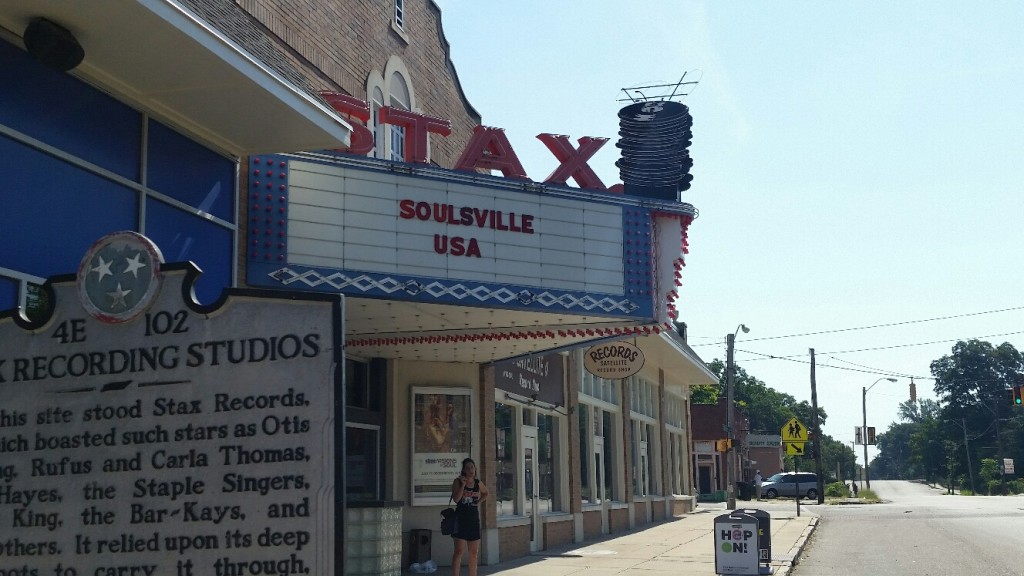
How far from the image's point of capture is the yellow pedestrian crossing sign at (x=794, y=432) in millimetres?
31720

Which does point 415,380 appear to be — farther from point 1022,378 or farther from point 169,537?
point 1022,378

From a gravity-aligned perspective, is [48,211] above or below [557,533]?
above

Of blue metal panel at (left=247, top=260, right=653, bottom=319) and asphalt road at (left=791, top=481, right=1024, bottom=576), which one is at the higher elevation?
blue metal panel at (left=247, top=260, right=653, bottom=319)

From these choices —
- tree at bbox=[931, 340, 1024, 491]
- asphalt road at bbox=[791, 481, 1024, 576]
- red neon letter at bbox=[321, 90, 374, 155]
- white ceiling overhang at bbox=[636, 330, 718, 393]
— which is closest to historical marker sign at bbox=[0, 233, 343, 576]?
red neon letter at bbox=[321, 90, 374, 155]

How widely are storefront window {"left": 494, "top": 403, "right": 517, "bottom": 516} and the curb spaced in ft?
16.7

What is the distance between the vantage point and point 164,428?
4449mm

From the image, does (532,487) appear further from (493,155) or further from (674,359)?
(674,359)

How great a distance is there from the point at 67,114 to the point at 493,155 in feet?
19.4

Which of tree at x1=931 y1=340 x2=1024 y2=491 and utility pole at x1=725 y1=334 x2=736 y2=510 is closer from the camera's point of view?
utility pole at x1=725 y1=334 x2=736 y2=510

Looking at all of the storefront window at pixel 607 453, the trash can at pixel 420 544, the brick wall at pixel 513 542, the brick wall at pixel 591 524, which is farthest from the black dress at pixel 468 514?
the storefront window at pixel 607 453

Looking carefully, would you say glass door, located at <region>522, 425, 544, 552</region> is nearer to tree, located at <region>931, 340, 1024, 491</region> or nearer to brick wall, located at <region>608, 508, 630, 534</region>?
brick wall, located at <region>608, 508, 630, 534</region>

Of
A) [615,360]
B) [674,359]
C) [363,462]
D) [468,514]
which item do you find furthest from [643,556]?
[674,359]

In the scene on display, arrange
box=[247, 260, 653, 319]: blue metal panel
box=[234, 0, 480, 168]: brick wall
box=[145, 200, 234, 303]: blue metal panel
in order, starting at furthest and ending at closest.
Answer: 1. box=[234, 0, 480, 168]: brick wall
2. box=[247, 260, 653, 319]: blue metal panel
3. box=[145, 200, 234, 303]: blue metal panel

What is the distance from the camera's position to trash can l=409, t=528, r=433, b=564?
1681 cm
